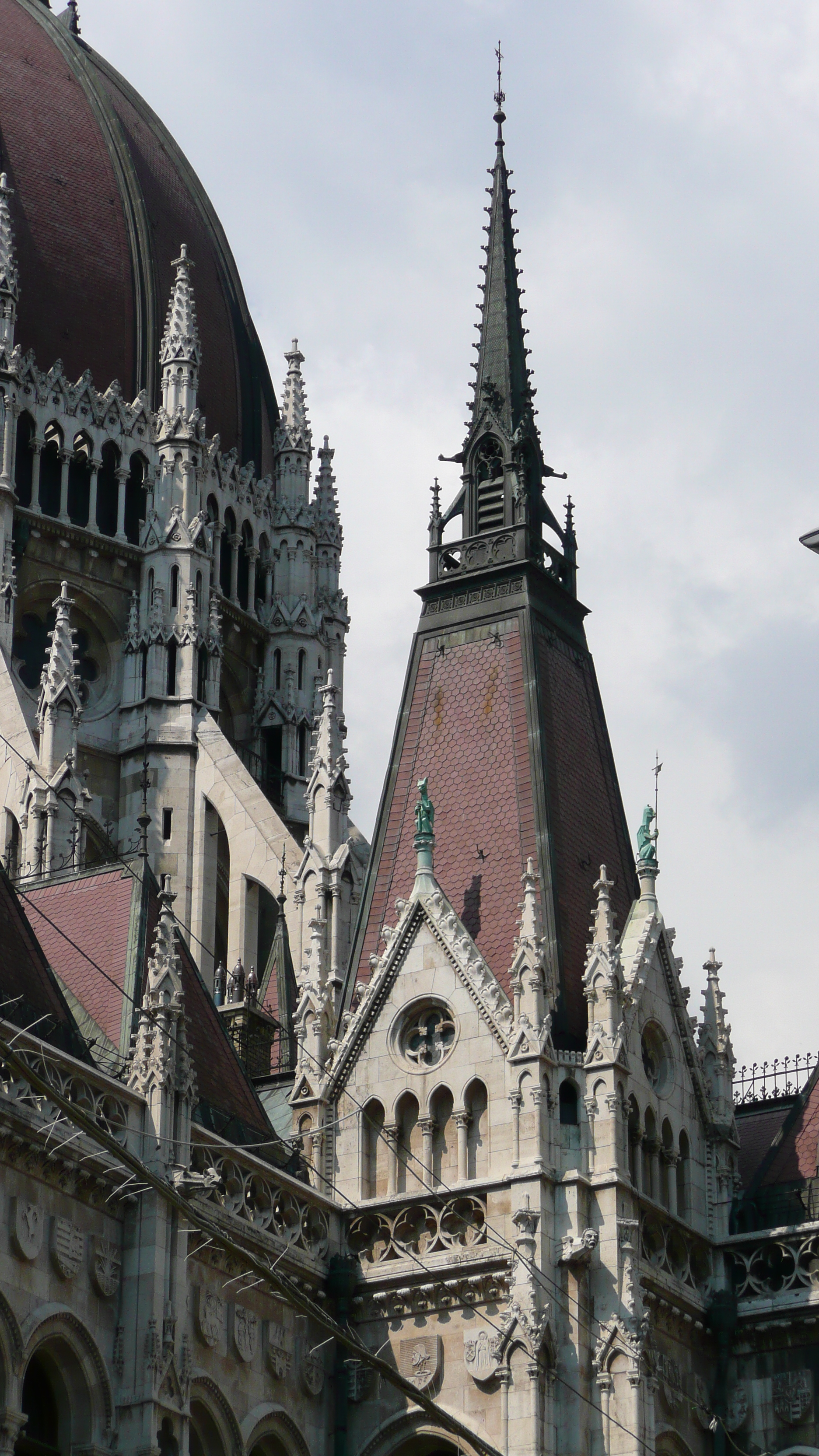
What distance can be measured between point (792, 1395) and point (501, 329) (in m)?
18.7

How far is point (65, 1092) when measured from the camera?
4141 cm

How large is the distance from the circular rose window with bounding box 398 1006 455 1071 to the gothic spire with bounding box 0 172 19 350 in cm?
2694

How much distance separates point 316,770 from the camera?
63.7 metres

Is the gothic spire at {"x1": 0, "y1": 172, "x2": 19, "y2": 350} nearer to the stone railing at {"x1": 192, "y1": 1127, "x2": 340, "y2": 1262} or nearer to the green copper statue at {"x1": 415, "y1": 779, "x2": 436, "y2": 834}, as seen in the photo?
the green copper statue at {"x1": 415, "y1": 779, "x2": 436, "y2": 834}

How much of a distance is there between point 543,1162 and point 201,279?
37.3m

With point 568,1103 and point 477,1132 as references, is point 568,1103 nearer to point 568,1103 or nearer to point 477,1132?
point 568,1103

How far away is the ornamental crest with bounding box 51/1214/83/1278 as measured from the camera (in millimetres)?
40938

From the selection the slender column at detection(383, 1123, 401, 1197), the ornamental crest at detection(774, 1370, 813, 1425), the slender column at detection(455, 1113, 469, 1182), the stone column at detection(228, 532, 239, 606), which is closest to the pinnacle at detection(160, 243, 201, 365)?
the stone column at detection(228, 532, 239, 606)

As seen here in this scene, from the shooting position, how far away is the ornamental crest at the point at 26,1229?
40.2 meters

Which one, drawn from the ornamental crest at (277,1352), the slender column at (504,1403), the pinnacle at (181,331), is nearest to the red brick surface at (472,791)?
the slender column at (504,1403)

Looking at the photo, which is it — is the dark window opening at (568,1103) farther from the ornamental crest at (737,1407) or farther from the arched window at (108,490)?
the arched window at (108,490)

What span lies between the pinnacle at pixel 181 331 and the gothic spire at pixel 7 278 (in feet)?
11.9

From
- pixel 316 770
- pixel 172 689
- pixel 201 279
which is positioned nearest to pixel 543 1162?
pixel 316 770

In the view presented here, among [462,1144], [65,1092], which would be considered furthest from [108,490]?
[65,1092]
